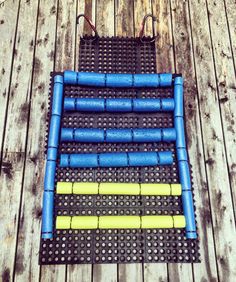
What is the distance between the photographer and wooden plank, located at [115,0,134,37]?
2656mm

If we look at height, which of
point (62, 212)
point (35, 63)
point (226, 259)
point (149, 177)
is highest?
point (35, 63)

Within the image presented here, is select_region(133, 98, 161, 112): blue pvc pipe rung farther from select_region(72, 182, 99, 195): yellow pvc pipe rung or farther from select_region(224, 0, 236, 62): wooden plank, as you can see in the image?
select_region(224, 0, 236, 62): wooden plank

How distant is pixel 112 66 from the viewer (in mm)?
2492

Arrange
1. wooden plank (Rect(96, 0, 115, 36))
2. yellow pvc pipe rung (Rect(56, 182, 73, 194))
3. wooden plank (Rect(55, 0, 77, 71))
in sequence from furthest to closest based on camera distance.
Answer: wooden plank (Rect(96, 0, 115, 36)) → wooden plank (Rect(55, 0, 77, 71)) → yellow pvc pipe rung (Rect(56, 182, 73, 194))

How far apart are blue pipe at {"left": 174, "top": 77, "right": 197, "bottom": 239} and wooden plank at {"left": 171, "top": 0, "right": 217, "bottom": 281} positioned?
0.09 metres

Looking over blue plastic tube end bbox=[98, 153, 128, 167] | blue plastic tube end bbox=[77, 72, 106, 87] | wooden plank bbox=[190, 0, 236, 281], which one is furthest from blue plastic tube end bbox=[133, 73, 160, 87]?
blue plastic tube end bbox=[98, 153, 128, 167]

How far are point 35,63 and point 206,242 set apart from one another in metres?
1.97

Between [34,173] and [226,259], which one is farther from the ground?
[34,173]

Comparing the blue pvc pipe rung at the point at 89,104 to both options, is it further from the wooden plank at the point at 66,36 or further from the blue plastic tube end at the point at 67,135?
the wooden plank at the point at 66,36

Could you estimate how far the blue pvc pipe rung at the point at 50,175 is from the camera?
6.70ft

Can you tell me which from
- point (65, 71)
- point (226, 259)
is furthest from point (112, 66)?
point (226, 259)

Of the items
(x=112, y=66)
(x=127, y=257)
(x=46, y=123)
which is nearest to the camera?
(x=127, y=257)

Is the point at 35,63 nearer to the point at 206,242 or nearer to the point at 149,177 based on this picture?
the point at 149,177

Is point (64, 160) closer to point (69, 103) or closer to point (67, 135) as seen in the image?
point (67, 135)
